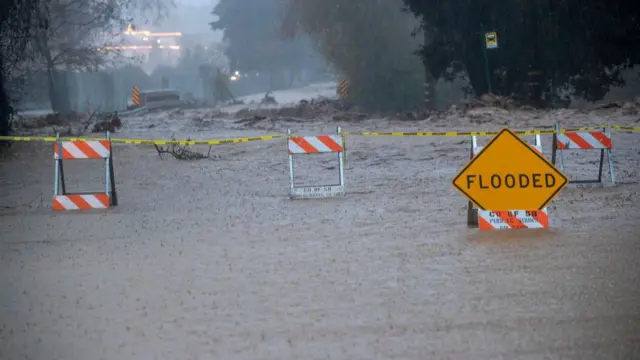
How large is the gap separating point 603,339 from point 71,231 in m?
7.97

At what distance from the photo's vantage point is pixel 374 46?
47.7 meters

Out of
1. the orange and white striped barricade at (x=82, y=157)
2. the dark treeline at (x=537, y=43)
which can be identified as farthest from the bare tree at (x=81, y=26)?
the orange and white striped barricade at (x=82, y=157)

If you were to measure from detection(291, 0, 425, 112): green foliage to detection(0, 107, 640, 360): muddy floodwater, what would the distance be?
31996mm

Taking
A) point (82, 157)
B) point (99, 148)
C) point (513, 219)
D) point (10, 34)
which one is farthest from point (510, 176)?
point (10, 34)

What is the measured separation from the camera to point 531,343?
6.43 metres

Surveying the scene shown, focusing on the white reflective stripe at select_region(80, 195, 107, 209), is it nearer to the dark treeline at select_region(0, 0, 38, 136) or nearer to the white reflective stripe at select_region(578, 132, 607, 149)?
the white reflective stripe at select_region(578, 132, 607, 149)

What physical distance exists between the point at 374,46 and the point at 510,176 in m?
37.8

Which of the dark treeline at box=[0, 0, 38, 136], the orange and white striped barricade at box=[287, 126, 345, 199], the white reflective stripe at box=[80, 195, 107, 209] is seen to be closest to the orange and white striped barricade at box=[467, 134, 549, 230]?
the orange and white striped barricade at box=[287, 126, 345, 199]

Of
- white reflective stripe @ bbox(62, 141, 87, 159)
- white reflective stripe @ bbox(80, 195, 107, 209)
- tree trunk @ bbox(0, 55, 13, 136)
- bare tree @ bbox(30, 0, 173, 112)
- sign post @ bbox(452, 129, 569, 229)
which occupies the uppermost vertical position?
bare tree @ bbox(30, 0, 173, 112)

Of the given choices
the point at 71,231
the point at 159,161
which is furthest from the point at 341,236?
the point at 159,161

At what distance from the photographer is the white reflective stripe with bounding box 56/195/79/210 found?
14305 mm

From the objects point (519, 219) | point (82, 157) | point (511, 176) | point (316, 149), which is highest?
point (82, 157)

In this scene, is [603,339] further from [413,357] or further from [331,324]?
[331,324]

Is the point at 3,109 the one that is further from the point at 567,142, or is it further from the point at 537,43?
the point at 537,43
